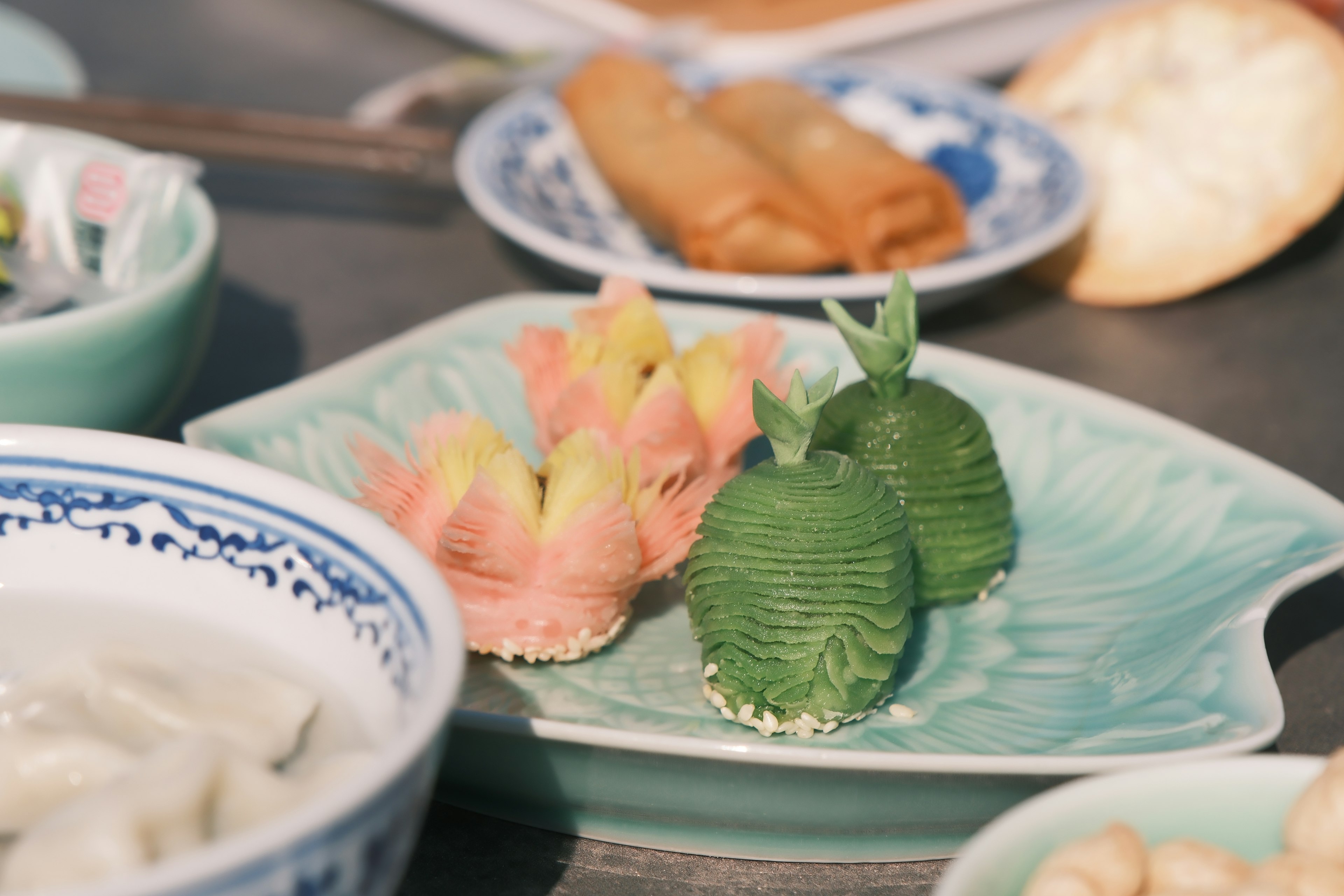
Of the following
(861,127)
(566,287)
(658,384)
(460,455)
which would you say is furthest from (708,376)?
(861,127)

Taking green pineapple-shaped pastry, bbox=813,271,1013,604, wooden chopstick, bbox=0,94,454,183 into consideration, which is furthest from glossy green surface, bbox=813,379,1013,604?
wooden chopstick, bbox=0,94,454,183

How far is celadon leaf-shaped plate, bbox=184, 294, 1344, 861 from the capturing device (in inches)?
17.0

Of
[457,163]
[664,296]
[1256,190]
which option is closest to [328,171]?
[457,163]

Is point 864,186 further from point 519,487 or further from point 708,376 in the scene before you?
point 519,487

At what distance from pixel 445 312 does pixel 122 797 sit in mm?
654

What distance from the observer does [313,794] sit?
34 cm

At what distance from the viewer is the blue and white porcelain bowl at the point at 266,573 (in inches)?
12.7

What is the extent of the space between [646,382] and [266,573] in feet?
0.78

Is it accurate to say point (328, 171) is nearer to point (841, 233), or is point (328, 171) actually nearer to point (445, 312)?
point (445, 312)

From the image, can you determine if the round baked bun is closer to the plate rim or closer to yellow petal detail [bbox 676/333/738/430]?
the plate rim

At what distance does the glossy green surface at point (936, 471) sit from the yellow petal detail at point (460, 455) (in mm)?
150

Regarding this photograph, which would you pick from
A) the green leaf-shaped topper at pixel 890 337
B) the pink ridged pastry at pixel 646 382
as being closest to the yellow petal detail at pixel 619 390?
the pink ridged pastry at pixel 646 382

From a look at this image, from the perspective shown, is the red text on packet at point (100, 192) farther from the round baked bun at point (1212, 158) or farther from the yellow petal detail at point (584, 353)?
the round baked bun at point (1212, 158)

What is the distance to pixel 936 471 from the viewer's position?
0.56 m
